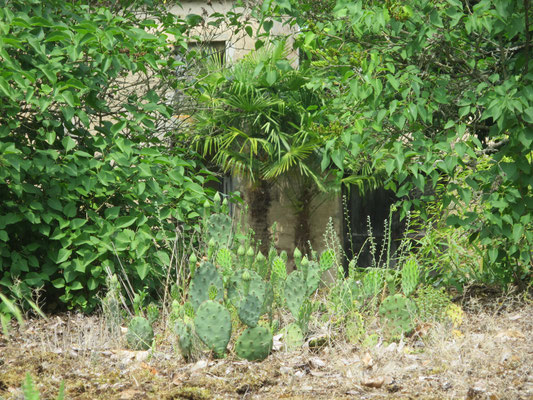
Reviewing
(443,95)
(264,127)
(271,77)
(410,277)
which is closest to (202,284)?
(410,277)

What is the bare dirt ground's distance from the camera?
10.6ft

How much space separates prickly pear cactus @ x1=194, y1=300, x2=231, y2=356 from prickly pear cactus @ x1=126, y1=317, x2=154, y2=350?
0.44 m

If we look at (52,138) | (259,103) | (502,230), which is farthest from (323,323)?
(259,103)

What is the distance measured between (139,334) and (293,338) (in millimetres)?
977

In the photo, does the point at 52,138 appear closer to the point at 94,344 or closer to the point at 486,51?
the point at 94,344

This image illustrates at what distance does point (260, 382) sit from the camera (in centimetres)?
338

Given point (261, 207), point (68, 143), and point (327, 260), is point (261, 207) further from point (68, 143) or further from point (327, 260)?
point (68, 143)

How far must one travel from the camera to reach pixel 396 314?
13.4 ft

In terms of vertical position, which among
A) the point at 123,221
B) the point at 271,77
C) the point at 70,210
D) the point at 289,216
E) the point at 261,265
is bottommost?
the point at 289,216

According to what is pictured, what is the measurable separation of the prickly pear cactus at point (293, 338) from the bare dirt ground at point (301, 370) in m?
0.05

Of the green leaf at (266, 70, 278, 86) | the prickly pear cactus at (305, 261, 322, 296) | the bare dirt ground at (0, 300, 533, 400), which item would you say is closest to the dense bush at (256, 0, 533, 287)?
the green leaf at (266, 70, 278, 86)

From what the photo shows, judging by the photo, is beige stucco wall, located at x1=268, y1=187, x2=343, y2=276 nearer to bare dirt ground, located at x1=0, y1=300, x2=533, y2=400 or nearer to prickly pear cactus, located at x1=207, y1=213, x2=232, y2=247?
prickly pear cactus, located at x1=207, y1=213, x2=232, y2=247

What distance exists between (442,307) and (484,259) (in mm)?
987

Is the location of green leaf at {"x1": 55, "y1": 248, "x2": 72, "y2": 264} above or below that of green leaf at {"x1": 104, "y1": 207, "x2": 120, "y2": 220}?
below
